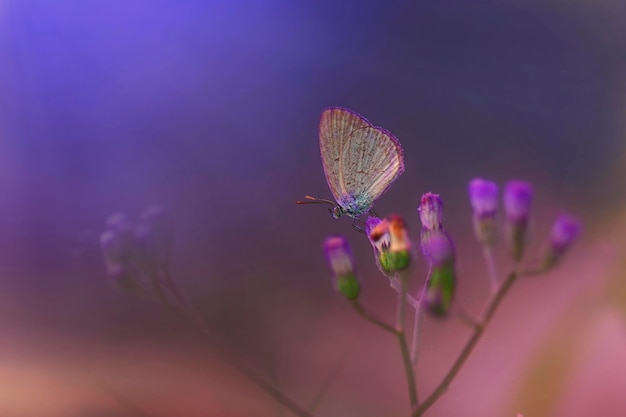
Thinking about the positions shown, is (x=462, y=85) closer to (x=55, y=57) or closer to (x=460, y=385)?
(x=460, y=385)

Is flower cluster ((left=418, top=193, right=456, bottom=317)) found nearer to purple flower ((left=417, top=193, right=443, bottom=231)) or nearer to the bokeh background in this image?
purple flower ((left=417, top=193, right=443, bottom=231))

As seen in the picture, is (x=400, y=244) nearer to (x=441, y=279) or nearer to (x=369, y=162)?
(x=441, y=279)

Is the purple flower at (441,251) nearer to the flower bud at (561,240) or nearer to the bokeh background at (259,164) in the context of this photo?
the flower bud at (561,240)

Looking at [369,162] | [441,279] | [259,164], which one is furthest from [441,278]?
[259,164]

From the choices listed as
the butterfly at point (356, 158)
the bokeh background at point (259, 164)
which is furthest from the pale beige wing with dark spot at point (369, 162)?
the bokeh background at point (259, 164)

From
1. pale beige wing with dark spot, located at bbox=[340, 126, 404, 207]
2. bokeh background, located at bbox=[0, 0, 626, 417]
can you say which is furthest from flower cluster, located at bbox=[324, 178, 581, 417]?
bokeh background, located at bbox=[0, 0, 626, 417]
